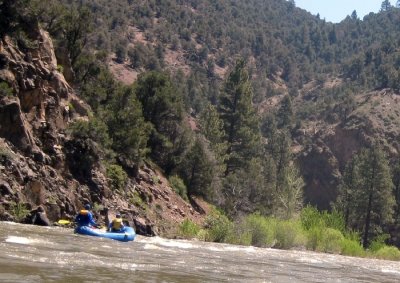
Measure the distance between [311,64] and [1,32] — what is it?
13108 cm

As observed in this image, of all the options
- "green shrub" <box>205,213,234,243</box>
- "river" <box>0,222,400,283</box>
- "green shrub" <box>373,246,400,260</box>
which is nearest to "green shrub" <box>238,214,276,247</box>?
"green shrub" <box>205,213,234,243</box>

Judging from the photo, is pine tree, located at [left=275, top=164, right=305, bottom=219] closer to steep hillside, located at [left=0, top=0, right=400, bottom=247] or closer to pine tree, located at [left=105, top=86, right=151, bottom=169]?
steep hillside, located at [left=0, top=0, right=400, bottom=247]

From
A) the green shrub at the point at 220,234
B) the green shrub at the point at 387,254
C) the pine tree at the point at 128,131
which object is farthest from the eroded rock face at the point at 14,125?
the green shrub at the point at 387,254

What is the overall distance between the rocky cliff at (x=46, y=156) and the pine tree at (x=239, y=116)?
2709 cm

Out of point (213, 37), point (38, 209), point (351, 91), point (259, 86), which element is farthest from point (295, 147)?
point (38, 209)

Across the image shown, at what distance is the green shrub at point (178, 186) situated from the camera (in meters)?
46.0

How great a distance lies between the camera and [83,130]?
35.1 meters

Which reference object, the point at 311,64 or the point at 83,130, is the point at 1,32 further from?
the point at 311,64

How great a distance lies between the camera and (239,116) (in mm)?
66875

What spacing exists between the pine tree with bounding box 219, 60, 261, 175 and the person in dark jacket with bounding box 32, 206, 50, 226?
3904 cm

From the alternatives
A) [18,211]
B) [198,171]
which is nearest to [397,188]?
[198,171]

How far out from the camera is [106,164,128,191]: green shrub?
37.0 meters

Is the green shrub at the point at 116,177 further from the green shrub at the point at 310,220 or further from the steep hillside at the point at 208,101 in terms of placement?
the green shrub at the point at 310,220

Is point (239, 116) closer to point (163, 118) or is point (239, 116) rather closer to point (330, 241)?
A: point (163, 118)
